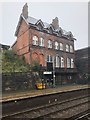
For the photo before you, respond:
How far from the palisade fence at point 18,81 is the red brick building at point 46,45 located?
4225mm

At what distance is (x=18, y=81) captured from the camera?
23.1 metres

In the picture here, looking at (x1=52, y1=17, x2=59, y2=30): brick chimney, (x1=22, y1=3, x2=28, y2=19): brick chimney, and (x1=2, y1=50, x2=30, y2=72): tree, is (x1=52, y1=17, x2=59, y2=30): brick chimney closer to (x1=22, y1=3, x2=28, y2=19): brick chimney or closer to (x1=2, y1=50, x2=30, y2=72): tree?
(x1=22, y1=3, x2=28, y2=19): brick chimney

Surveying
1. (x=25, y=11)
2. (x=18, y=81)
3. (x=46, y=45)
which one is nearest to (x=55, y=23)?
(x=25, y=11)

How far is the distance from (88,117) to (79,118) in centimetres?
92

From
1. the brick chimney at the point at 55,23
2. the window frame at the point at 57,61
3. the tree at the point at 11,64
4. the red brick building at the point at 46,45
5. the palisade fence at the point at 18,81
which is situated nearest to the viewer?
the palisade fence at the point at 18,81

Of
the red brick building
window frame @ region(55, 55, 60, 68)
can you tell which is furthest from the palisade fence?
window frame @ region(55, 55, 60, 68)

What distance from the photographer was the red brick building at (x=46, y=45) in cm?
2952

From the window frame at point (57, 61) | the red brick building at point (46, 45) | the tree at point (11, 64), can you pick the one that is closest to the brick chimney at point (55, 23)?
the red brick building at point (46, 45)

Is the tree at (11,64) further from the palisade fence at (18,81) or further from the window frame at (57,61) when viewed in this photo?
the window frame at (57,61)

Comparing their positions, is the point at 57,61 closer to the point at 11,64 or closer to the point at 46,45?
the point at 46,45

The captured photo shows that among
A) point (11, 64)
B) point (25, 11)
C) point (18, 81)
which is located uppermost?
point (25, 11)

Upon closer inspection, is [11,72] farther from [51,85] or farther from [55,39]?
[55,39]

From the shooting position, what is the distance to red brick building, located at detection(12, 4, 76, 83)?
1162 inches

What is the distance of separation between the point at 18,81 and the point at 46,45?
34.0 ft
